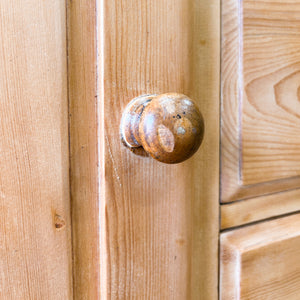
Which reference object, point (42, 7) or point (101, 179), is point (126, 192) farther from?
point (42, 7)

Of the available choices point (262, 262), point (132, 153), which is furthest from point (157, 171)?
point (262, 262)

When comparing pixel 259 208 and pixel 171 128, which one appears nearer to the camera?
pixel 171 128

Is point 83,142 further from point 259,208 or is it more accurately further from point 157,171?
point 259,208

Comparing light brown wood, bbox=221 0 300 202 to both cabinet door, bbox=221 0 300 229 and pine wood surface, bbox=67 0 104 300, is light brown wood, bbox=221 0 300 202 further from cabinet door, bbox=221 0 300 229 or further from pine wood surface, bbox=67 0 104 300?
pine wood surface, bbox=67 0 104 300

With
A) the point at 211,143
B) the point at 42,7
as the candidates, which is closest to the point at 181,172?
the point at 211,143

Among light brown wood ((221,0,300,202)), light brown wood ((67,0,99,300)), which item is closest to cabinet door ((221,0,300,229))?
light brown wood ((221,0,300,202))

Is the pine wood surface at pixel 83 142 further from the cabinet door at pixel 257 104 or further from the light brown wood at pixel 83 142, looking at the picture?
the cabinet door at pixel 257 104

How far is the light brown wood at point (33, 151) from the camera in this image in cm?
20

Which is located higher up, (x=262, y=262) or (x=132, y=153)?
(x=132, y=153)

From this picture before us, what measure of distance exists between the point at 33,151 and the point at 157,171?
3.6 inches

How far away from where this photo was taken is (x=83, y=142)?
229 millimetres

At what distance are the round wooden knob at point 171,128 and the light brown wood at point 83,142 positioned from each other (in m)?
0.04

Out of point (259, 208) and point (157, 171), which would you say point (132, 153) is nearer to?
point (157, 171)

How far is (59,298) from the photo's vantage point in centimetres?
23
